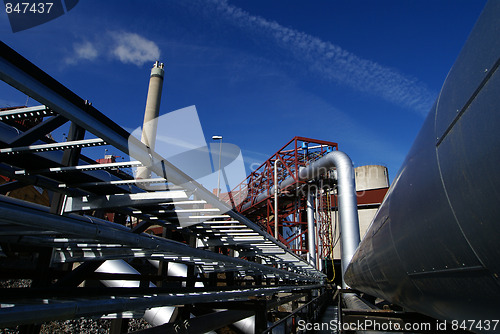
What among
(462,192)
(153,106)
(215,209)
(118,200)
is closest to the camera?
(462,192)

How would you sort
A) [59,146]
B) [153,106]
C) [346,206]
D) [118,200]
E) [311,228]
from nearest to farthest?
[59,146], [118,200], [346,206], [311,228], [153,106]

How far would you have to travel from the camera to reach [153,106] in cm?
2069

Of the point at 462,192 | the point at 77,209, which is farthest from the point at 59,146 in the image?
the point at 462,192

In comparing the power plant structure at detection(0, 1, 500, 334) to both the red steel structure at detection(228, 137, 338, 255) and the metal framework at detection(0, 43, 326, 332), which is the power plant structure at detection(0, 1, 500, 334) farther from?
the red steel structure at detection(228, 137, 338, 255)

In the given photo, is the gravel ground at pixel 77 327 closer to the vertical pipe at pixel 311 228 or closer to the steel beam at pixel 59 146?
the vertical pipe at pixel 311 228

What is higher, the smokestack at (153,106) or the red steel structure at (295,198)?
the smokestack at (153,106)

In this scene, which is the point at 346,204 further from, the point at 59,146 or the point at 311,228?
the point at 59,146

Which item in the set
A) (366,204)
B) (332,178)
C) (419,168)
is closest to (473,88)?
(419,168)

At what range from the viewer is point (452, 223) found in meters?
1.29

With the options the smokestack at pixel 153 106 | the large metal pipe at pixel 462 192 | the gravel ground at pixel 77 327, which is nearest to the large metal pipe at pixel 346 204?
the gravel ground at pixel 77 327

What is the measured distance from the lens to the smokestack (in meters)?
20.4

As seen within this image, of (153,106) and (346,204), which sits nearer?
(346,204)

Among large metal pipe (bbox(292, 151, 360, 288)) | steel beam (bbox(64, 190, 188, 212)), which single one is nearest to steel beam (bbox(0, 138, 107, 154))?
steel beam (bbox(64, 190, 188, 212))

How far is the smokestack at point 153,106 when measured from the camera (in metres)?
20.4
